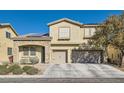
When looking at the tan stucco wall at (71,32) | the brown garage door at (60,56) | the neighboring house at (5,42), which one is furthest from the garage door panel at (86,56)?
the neighboring house at (5,42)

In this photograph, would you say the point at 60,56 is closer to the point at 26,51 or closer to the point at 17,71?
the point at 26,51

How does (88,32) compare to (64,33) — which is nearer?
(64,33)

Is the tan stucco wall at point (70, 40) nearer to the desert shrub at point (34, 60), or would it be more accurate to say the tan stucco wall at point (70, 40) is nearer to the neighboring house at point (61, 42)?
the neighboring house at point (61, 42)

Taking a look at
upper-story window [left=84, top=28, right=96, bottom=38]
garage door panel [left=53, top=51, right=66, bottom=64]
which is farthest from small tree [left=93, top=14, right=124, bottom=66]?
garage door panel [left=53, top=51, right=66, bottom=64]

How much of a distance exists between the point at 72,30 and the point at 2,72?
13707 mm

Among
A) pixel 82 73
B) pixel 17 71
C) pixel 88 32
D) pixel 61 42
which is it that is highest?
pixel 88 32

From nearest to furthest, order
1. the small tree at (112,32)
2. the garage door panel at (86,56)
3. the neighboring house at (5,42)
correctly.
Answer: the small tree at (112,32) < the garage door panel at (86,56) < the neighboring house at (5,42)

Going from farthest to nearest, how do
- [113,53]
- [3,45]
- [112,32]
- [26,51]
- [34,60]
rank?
[3,45] → [113,53] → [26,51] → [34,60] → [112,32]

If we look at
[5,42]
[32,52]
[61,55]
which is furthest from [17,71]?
[5,42]

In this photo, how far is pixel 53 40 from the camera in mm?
30641

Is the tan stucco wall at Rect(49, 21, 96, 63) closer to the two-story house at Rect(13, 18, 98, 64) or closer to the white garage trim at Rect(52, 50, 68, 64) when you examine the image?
the two-story house at Rect(13, 18, 98, 64)
